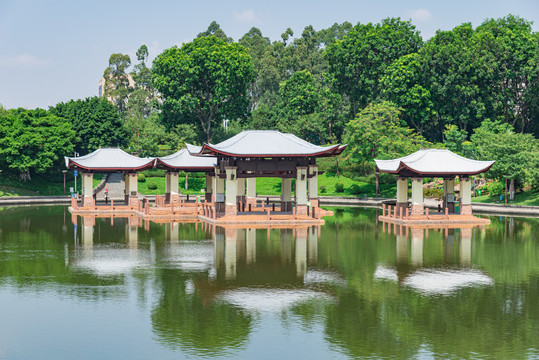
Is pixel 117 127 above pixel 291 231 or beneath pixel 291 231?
above

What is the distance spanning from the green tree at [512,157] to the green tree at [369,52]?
28.0 m

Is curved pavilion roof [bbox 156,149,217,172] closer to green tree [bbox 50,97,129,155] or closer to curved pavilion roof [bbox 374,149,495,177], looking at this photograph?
curved pavilion roof [bbox 374,149,495,177]

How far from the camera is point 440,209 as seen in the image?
59000 mm

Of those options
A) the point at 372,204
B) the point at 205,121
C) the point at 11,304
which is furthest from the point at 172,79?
the point at 11,304

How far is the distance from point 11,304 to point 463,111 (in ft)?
240

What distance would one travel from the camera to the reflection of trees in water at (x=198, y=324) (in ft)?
60.4

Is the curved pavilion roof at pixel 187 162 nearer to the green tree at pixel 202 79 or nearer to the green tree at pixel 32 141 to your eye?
the green tree at pixel 32 141

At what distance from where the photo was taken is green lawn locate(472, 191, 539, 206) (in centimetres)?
6631

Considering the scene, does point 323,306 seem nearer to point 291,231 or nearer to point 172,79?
point 291,231

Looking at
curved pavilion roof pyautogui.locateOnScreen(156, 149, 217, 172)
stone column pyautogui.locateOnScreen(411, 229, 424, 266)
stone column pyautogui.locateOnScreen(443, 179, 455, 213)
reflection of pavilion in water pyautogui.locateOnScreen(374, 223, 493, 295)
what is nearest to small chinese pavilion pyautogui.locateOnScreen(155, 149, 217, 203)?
curved pavilion roof pyautogui.locateOnScreen(156, 149, 217, 172)

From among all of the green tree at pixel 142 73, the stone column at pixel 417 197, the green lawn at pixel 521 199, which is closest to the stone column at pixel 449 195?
the stone column at pixel 417 197

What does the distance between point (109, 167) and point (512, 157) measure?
131 feet

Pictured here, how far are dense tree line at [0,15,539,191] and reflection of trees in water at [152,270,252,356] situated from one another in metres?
49.5

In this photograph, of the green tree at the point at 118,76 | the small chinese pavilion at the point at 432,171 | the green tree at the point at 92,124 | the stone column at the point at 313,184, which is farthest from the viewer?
the green tree at the point at 118,76
